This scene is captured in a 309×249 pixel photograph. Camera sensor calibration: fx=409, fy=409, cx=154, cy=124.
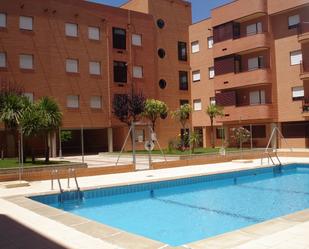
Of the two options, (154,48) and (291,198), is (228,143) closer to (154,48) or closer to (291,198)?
(154,48)

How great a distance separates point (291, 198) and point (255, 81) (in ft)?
75.6

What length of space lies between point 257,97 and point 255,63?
3107 mm

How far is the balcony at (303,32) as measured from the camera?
32.4 m

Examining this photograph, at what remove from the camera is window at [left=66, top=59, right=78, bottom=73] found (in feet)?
115

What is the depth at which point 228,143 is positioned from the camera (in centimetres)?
3894

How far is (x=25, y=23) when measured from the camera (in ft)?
107

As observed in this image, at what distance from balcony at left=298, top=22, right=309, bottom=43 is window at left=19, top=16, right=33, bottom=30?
2165 centimetres

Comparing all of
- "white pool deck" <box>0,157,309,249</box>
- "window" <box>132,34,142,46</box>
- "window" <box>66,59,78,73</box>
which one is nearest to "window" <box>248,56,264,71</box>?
"window" <box>132,34,142,46</box>

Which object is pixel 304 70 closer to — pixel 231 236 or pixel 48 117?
pixel 48 117

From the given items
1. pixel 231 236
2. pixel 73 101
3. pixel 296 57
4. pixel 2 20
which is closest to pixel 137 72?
pixel 73 101

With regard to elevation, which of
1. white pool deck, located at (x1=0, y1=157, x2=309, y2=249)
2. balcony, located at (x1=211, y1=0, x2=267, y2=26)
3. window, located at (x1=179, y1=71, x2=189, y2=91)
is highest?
balcony, located at (x1=211, y1=0, x2=267, y2=26)

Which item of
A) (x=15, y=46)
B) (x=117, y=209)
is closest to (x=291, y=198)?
(x=117, y=209)

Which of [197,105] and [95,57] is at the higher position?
[95,57]

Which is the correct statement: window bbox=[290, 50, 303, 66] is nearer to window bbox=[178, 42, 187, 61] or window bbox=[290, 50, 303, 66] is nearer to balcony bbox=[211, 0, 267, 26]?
balcony bbox=[211, 0, 267, 26]
